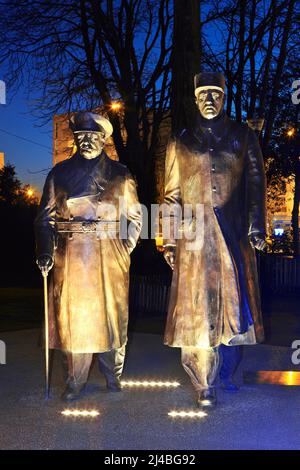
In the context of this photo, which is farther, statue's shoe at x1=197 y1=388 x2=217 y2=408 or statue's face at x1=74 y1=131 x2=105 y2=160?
statue's face at x1=74 y1=131 x2=105 y2=160

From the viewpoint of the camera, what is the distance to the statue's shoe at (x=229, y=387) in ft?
20.0

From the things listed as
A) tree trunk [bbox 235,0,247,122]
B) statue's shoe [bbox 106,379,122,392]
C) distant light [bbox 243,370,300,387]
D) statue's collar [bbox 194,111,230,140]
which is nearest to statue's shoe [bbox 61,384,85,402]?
statue's shoe [bbox 106,379,122,392]

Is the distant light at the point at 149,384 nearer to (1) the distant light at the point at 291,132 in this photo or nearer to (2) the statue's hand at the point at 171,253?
(2) the statue's hand at the point at 171,253

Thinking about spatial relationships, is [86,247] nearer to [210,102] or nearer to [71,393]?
[71,393]

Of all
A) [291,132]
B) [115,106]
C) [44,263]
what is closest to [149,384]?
[44,263]

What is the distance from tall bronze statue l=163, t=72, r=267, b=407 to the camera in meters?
5.50

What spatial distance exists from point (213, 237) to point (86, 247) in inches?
41.5

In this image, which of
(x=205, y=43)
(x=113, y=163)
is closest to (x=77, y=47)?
(x=205, y=43)

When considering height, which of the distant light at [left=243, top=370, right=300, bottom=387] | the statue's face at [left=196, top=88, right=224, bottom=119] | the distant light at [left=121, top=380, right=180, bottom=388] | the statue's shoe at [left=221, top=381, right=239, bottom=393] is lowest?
the distant light at [left=243, top=370, right=300, bottom=387]

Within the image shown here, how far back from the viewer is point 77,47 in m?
16.8

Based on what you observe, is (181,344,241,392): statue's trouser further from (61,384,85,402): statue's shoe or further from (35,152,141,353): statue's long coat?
(61,384,85,402): statue's shoe

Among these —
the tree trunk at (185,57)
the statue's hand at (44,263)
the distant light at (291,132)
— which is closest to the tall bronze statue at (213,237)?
the statue's hand at (44,263)

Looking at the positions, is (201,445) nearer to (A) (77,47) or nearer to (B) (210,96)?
(B) (210,96)

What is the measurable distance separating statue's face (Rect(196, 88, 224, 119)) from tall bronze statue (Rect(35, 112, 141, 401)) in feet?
2.78
